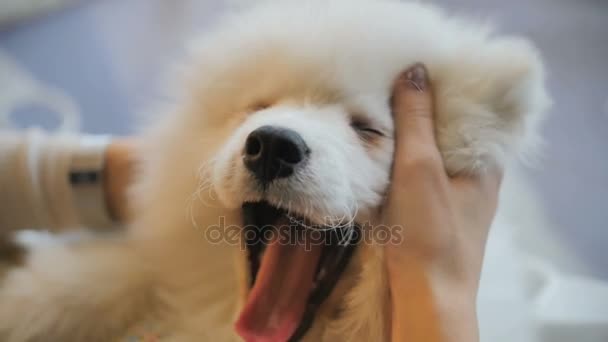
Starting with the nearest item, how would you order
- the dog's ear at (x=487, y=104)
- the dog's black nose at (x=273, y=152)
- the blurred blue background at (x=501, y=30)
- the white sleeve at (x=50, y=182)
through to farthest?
the dog's black nose at (x=273, y=152) < the dog's ear at (x=487, y=104) < the white sleeve at (x=50, y=182) < the blurred blue background at (x=501, y=30)

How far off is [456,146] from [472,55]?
0.17m

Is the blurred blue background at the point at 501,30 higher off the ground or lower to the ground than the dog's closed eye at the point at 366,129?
higher

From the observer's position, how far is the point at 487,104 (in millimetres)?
821

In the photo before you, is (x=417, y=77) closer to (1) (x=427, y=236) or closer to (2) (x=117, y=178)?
(1) (x=427, y=236)

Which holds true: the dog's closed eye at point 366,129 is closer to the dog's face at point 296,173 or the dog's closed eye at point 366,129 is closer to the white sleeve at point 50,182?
the dog's face at point 296,173

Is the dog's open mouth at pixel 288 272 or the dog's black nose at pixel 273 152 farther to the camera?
the dog's open mouth at pixel 288 272

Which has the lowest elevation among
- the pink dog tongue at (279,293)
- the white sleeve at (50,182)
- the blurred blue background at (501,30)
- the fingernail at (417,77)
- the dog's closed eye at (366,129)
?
the pink dog tongue at (279,293)

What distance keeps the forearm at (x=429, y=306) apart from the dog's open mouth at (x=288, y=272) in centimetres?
11

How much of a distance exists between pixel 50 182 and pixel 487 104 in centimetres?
95

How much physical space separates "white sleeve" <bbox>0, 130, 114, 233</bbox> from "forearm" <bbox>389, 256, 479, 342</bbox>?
780 millimetres

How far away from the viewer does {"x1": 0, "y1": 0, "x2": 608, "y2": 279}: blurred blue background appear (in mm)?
1653

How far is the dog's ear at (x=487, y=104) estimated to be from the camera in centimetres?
80

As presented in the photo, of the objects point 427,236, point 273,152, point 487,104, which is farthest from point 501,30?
point 273,152

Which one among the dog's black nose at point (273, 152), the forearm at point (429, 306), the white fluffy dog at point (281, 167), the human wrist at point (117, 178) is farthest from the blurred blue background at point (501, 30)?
the dog's black nose at point (273, 152)
